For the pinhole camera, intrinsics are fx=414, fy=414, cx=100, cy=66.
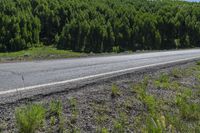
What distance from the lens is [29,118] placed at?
560 cm

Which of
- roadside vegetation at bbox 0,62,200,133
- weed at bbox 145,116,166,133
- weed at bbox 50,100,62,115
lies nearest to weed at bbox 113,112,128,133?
roadside vegetation at bbox 0,62,200,133

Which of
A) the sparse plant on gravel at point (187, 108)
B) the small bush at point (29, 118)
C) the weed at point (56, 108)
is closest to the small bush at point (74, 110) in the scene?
the weed at point (56, 108)

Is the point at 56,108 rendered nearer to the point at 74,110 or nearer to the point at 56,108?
the point at 56,108

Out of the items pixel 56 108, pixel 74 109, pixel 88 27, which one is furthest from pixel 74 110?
pixel 88 27

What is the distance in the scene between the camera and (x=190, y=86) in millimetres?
11234

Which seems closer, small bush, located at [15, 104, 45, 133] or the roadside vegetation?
small bush, located at [15, 104, 45, 133]

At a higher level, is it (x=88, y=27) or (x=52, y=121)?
(x=88, y=27)

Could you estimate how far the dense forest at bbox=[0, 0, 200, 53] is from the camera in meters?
39.8

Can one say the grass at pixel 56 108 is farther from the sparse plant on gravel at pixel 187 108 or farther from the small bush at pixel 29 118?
the sparse plant on gravel at pixel 187 108

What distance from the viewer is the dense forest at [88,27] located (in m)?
39.8

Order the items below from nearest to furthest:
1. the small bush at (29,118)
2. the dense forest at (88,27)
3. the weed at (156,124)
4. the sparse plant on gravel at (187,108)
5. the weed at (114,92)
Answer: the small bush at (29,118)
the weed at (156,124)
the weed at (114,92)
the sparse plant on gravel at (187,108)
the dense forest at (88,27)

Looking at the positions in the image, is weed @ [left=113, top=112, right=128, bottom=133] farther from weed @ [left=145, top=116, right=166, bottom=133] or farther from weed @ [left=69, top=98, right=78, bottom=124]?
weed @ [left=69, top=98, right=78, bottom=124]

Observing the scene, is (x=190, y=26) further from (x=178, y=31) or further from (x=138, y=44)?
(x=138, y=44)

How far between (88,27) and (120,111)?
3574 cm
